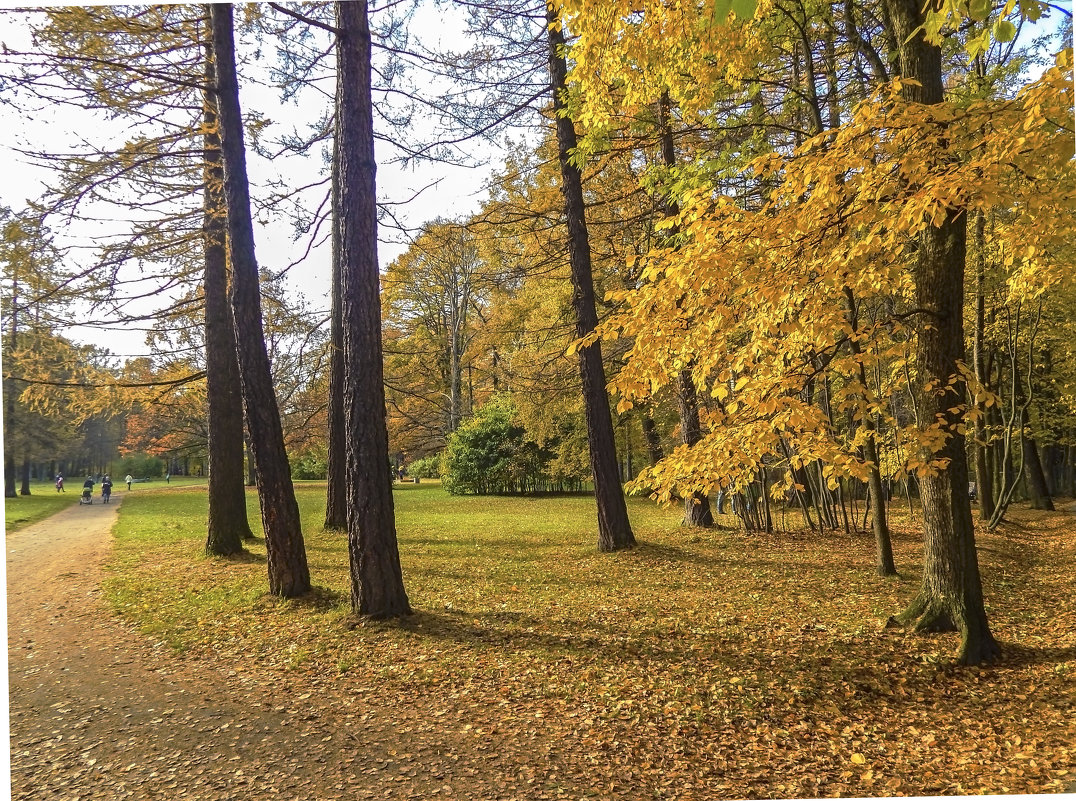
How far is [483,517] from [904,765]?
8.86m

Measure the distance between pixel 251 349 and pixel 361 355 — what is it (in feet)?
5.00

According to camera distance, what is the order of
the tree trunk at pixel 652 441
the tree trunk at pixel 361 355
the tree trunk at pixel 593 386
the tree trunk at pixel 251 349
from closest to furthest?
1. the tree trunk at pixel 361 355
2. the tree trunk at pixel 251 349
3. the tree trunk at pixel 593 386
4. the tree trunk at pixel 652 441

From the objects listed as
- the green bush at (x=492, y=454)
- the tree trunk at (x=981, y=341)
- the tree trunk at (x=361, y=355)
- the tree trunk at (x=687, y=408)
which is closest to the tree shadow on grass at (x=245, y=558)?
the tree trunk at (x=361, y=355)

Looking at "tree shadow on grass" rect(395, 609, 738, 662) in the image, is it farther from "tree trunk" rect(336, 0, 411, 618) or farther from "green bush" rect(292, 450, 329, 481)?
"green bush" rect(292, 450, 329, 481)

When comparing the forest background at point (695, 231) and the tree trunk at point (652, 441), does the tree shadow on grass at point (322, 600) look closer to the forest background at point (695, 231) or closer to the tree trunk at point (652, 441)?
the forest background at point (695, 231)

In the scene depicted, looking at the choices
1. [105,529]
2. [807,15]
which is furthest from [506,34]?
[105,529]

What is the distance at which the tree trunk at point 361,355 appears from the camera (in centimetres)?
409

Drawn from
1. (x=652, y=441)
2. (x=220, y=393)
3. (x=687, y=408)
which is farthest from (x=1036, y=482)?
(x=220, y=393)

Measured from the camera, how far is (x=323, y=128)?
6598 millimetres

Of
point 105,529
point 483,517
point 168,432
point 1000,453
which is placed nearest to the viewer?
point 105,529

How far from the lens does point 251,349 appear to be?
4984 millimetres

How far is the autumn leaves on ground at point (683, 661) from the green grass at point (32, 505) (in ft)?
7.50

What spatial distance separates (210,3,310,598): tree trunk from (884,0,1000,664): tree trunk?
15.4ft

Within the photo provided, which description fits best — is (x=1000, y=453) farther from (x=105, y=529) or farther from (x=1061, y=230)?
(x=105, y=529)
